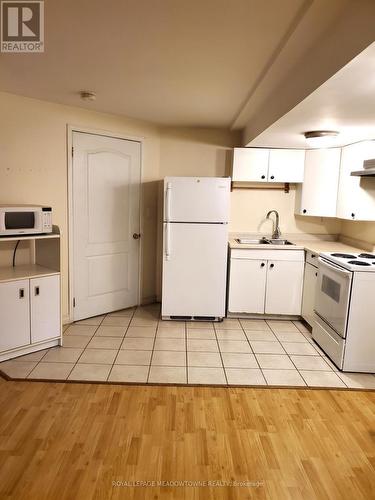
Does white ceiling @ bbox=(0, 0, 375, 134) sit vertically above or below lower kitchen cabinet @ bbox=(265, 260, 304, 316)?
above

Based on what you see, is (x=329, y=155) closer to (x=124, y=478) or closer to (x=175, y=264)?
(x=175, y=264)

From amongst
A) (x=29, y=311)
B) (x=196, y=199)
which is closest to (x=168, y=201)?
(x=196, y=199)

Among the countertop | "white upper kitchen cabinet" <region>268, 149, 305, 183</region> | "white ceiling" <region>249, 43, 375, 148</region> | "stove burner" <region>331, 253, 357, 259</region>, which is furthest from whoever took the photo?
"white upper kitchen cabinet" <region>268, 149, 305, 183</region>

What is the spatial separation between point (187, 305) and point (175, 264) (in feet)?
1.60

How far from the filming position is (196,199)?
3.94m

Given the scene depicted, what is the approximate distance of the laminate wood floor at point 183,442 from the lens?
1.84 meters

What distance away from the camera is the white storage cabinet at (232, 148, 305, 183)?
171 inches

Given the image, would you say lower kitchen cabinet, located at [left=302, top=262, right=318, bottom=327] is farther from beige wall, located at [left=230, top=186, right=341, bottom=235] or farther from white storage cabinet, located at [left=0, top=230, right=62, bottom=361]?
white storage cabinet, located at [left=0, top=230, right=62, bottom=361]

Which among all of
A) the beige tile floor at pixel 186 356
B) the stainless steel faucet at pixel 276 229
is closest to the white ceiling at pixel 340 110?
the stainless steel faucet at pixel 276 229

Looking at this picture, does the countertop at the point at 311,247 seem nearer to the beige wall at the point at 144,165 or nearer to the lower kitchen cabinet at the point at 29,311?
the beige wall at the point at 144,165

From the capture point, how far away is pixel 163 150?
4676mm

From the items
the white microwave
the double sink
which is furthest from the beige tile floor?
the white microwave

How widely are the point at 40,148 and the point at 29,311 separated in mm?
1549

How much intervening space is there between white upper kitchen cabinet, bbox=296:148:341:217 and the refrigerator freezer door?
1.06m
